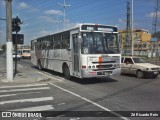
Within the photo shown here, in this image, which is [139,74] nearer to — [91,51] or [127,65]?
[127,65]

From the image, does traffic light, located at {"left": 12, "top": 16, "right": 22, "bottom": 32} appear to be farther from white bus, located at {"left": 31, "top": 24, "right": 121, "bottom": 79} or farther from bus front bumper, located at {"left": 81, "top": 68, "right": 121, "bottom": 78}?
bus front bumper, located at {"left": 81, "top": 68, "right": 121, "bottom": 78}

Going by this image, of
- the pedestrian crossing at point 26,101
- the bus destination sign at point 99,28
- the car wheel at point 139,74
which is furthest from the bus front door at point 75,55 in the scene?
the car wheel at point 139,74

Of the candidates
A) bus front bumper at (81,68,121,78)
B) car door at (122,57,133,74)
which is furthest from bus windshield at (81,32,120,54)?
car door at (122,57,133,74)

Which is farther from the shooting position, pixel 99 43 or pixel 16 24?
pixel 16 24

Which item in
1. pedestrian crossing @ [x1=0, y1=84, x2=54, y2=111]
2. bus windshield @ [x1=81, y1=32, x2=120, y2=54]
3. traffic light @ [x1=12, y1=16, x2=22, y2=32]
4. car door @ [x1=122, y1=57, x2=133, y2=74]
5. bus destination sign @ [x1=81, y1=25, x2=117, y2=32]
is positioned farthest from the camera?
car door @ [x1=122, y1=57, x2=133, y2=74]

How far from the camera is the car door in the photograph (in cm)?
2035

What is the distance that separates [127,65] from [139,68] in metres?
1.29

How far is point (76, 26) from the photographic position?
16250mm

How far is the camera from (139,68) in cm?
1948

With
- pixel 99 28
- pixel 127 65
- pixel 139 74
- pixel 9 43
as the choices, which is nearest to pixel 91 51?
pixel 99 28

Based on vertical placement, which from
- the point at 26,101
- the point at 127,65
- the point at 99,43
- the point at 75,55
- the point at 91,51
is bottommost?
the point at 26,101

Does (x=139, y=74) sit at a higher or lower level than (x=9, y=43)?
lower

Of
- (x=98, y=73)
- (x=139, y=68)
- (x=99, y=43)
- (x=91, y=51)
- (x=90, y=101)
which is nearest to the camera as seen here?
(x=90, y=101)

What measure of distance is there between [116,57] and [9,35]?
638 centimetres
